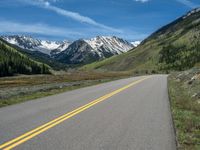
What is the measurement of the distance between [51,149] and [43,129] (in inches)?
108

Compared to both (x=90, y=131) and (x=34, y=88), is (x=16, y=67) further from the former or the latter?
(x=90, y=131)

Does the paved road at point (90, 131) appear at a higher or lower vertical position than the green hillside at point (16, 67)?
lower

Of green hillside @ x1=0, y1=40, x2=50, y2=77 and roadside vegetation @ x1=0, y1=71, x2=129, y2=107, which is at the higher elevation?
green hillside @ x1=0, y1=40, x2=50, y2=77

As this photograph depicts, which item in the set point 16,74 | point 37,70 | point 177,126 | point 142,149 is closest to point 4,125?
point 142,149

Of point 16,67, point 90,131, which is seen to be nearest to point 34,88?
point 90,131

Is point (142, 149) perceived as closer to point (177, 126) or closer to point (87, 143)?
point (87, 143)

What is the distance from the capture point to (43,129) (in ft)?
35.4

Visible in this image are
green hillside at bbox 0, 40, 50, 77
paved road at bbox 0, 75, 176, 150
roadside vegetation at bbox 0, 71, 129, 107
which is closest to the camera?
paved road at bbox 0, 75, 176, 150

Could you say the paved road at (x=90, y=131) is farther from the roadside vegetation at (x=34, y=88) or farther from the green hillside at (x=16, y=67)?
the green hillside at (x=16, y=67)

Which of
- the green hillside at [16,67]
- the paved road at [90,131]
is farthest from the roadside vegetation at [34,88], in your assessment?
the green hillside at [16,67]

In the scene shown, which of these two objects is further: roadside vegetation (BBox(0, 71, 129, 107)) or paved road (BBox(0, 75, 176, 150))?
roadside vegetation (BBox(0, 71, 129, 107))

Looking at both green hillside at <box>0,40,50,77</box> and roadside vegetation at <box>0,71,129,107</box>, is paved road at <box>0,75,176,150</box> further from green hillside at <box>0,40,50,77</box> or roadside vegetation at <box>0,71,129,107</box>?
green hillside at <box>0,40,50,77</box>

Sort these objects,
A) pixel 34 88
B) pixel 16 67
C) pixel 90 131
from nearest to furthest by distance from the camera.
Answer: pixel 90 131
pixel 34 88
pixel 16 67

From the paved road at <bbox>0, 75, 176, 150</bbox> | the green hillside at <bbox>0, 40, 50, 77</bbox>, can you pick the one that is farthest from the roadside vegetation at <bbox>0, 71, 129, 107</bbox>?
the green hillside at <bbox>0, 40, 50, 77</bbox>
